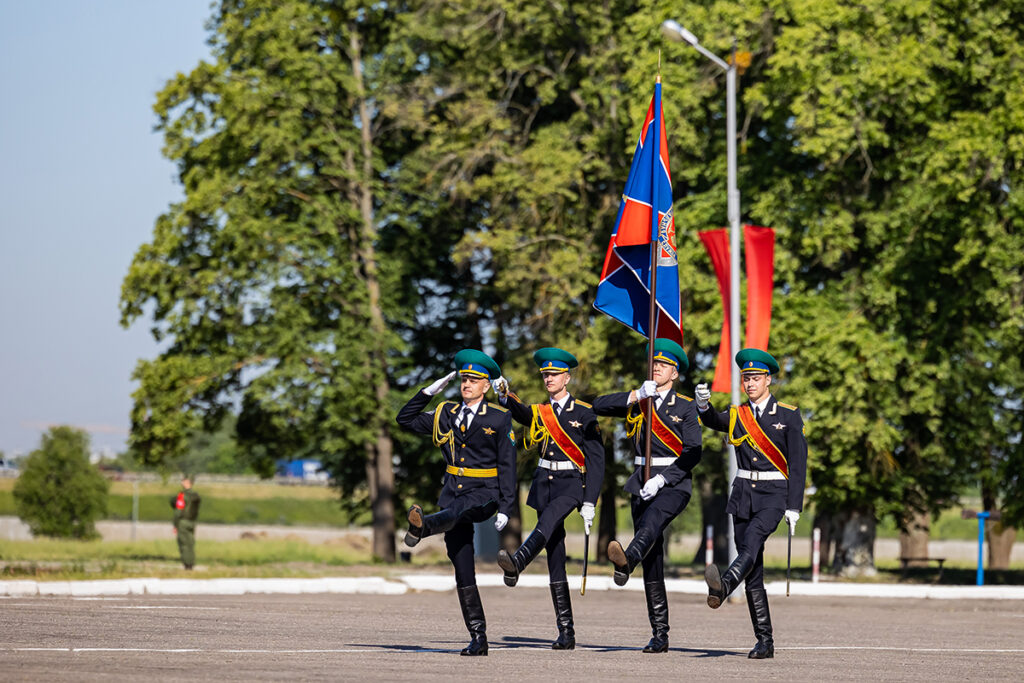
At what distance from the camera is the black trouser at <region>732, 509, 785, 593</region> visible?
1074 cm

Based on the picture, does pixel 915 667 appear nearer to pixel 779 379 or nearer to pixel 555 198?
pixel 779 379

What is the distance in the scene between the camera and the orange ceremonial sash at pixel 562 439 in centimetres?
1098

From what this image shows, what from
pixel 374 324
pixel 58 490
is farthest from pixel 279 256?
pixel 58 490

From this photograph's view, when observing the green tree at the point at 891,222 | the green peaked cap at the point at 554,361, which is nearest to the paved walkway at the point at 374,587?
the green tree at the point at 891,222

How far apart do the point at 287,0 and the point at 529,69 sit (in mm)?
5846

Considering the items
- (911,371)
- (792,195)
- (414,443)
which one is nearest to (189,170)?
(414,443)

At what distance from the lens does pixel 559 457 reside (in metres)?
11.0

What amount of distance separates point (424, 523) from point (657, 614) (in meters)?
2.12

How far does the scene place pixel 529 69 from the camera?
3309 centimetres

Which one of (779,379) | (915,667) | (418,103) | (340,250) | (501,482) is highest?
(418,103)

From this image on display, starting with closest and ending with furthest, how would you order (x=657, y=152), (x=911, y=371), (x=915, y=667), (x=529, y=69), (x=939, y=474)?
(x=915, y=667) < (x=657, y=152) < (x=911, y=371) < (x=939, y=474) < (x=529, y=69)

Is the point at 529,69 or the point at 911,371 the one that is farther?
the point at 529,69

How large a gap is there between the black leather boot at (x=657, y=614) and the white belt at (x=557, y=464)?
3.34 ft

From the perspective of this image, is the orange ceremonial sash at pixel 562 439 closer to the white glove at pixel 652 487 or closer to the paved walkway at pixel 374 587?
the white glove at pixel 652 487
